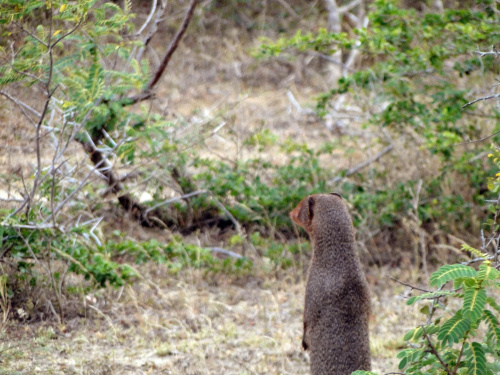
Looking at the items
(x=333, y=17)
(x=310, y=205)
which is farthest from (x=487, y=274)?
(x=333, y=17)

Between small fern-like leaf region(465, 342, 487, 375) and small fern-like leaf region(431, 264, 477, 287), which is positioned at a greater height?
small fern-like leaf region(431, 264, 477, 287)

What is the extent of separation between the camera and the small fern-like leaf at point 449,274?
203cm

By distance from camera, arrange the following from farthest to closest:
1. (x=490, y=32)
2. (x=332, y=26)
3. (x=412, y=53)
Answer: (x=332, y=26) < (x=412, y=53) < (x=490, y=32)

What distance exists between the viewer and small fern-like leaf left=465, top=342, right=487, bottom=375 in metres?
2.18

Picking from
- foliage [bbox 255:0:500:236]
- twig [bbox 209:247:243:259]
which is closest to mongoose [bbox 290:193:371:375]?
twig [bbox 209:247:243:259]

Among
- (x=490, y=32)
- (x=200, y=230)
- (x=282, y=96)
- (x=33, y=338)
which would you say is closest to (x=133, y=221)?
(x=200, y=230)

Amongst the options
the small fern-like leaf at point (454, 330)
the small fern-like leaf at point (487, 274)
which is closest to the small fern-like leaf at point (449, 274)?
the small fern-like leaf at point (487, 274)

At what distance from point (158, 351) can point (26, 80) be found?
1.84 metres

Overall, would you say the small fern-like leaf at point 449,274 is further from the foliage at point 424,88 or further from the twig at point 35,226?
the foliage at point 424,88

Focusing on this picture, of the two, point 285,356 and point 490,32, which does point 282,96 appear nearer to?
point 490,32

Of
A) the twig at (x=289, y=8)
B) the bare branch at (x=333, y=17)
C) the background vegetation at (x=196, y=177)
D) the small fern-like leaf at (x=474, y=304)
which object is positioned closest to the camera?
the small fern-like leaf at (x=474, y=304)

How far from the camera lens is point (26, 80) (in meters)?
3.51

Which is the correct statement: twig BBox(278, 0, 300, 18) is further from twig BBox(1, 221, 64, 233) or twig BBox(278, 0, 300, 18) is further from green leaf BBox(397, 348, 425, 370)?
green leaf BBox(397, 348, 425, 370)

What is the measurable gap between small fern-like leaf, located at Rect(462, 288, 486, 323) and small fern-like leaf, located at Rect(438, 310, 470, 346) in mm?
89
